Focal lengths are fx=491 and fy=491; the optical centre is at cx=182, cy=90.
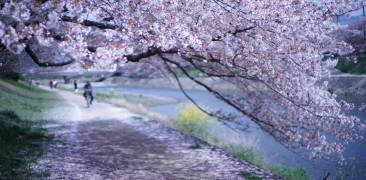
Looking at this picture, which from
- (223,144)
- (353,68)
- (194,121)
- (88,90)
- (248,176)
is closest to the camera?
(248,176)

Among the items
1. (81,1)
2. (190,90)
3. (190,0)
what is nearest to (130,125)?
(190,0)

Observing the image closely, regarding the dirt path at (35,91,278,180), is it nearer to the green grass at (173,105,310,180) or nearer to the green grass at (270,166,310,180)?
the green grass at (173,105,310,180)

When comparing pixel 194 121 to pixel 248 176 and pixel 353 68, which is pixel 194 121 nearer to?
pixel 353 68

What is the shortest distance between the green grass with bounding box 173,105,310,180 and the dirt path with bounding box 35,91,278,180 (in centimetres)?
106

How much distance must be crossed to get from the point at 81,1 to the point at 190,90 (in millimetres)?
56055

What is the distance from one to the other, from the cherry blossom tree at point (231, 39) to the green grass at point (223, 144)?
2.72 feet

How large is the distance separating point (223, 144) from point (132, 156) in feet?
17.7

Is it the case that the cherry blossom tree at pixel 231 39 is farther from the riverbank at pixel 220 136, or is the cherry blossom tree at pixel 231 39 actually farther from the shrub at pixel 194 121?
the shrub at pixel 194 121

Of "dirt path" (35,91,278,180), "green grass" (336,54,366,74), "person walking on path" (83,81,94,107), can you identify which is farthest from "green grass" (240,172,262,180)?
"person walking on path" (83,81,94,107)

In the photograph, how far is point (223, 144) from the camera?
57.9 feet

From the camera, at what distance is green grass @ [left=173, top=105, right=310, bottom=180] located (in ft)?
→ 42.8

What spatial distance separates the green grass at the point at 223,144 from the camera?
13.0 meters

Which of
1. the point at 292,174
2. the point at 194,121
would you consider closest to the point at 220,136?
the point at 194,121

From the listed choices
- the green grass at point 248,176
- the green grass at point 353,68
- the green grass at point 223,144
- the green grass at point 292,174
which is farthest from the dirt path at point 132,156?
the green grass at point 353,68
